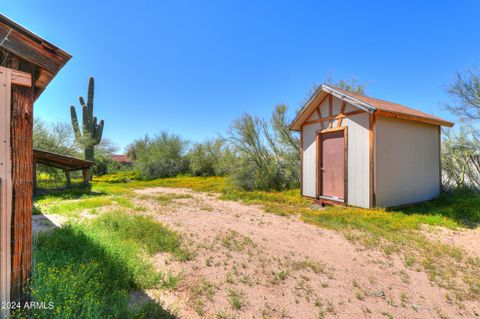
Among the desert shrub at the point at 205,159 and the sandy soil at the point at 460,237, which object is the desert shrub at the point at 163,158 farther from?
the sandy soil at the point at 460,237

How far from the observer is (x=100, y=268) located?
2.67 m

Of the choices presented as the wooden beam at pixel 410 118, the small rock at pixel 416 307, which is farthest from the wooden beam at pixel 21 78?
the wooden beam at pixel 410 118

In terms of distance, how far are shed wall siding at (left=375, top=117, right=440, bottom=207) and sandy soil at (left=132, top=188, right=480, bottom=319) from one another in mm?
2355

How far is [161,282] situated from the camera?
274 cm

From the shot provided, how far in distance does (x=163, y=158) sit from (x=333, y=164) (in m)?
17.2

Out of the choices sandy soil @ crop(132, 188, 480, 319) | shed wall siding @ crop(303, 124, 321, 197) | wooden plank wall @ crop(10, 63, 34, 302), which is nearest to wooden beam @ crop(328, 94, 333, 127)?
shed wall siding @ crop(303, 124, 321, 197)

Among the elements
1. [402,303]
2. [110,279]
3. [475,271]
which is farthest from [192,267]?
[475,271]

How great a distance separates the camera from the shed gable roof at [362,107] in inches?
247

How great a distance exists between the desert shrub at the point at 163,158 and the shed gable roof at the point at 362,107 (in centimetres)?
1498

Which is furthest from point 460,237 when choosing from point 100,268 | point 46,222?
point 46,222

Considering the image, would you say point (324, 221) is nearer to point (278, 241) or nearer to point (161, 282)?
point (278, 241)

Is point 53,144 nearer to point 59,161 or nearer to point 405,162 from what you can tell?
point 59,161

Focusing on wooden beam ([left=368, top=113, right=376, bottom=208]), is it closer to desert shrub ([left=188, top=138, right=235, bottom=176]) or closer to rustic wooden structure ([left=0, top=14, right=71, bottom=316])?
rustic wooden structure ([left=0, top=14, right=71, bottom=316])

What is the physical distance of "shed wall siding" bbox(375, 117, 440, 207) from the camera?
20.9 feet
